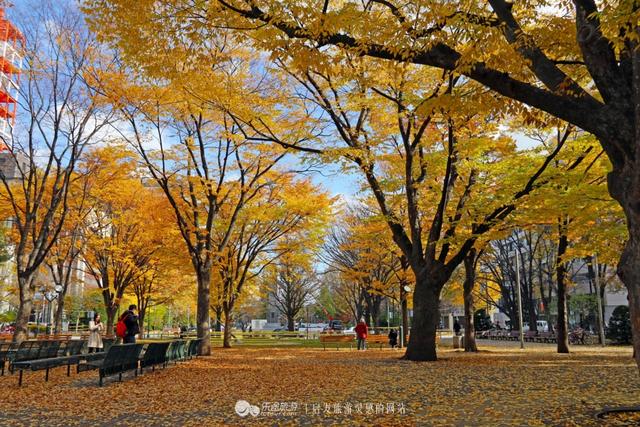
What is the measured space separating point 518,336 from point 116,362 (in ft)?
98.6

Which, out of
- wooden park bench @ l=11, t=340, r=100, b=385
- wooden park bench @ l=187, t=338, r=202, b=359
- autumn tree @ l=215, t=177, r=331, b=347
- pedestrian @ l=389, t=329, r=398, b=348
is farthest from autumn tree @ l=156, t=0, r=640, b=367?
pedestrian @ l=389, t=329, r=398, b=348

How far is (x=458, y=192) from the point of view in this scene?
17844mm

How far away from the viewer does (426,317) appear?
46.1ft

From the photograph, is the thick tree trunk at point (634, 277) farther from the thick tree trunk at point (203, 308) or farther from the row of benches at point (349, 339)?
the row of benches at point (349, 339)

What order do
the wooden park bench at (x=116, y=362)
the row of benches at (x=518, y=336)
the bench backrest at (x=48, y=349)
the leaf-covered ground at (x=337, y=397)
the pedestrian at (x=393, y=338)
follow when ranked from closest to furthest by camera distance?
the leaf-covered ground at (x=337, y=397), the wooden park bench at (x=116, y=362), the bench backrest at (x=48, y=349), the pedestrian at (x=393, y=338), the row of benches at (x=518, y=336)

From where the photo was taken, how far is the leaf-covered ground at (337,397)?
6215 mm

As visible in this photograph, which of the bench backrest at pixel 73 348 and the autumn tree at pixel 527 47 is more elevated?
the autumn tree at pixel 527 47

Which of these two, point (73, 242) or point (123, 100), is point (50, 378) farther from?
point (73, 242)

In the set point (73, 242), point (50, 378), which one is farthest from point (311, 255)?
point (50, 378)

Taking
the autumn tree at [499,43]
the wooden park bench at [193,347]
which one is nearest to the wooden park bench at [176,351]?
the wooden park bench at [193,347]

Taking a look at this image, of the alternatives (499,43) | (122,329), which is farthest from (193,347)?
(499,43)

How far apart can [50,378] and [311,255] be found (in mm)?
16163

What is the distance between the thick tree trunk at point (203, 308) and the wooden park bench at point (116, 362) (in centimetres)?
651

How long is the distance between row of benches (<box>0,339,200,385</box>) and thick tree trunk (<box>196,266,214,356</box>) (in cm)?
191
